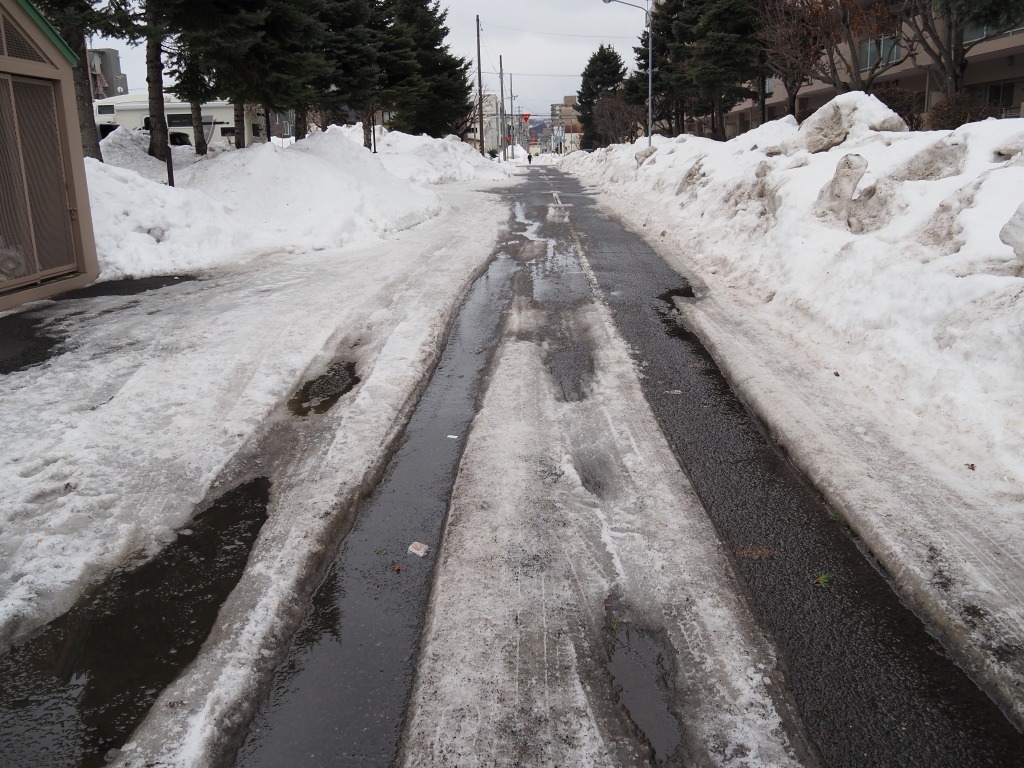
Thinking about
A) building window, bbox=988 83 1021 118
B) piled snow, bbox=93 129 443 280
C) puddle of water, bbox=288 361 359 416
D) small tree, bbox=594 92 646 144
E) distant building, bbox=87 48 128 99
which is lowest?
puddle of water, bbox=288 361 359 416

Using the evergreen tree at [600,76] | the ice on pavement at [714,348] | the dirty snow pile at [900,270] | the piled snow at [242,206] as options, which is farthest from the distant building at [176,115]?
the evergreen tree at [600,76]

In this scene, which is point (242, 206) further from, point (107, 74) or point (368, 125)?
point (107, 74)

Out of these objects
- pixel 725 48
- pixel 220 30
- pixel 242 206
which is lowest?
pixel 242 206

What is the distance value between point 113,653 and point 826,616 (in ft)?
10.3

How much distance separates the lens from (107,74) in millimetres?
61469

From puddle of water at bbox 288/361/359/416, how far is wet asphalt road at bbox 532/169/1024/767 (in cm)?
259

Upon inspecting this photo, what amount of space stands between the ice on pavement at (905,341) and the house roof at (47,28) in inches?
353

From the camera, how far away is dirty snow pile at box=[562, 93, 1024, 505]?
208 inches

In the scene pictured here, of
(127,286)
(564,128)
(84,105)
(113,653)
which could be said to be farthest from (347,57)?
(564,128)

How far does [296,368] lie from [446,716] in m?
4.52

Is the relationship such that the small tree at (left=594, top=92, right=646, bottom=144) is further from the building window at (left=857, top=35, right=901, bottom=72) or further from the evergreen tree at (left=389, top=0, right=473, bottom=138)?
the building window at (left=857, top=35, right=901, bottom=72)

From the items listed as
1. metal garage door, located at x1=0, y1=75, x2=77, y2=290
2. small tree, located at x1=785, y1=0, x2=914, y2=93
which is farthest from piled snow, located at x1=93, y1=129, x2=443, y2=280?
small tree, located at x1=785, y1=0, x2=914, y2=93

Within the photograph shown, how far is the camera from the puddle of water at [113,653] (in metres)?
2.79

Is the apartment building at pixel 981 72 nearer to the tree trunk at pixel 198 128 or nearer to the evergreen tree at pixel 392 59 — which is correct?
the evergreen tree at pixel 392 59
